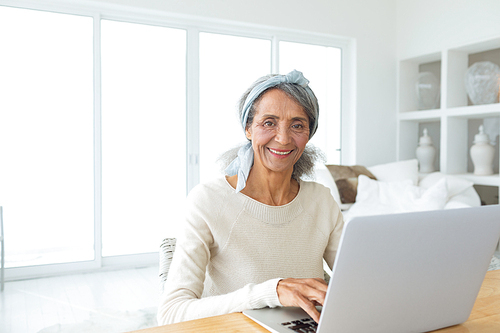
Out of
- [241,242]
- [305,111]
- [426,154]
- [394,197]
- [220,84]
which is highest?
[220,84]

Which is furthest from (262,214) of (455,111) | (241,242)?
(455,111)

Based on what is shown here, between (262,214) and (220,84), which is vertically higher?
(220,84)

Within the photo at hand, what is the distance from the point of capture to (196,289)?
104cm

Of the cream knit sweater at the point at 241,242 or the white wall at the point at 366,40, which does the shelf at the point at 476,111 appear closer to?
the white wall at the point at 366,40

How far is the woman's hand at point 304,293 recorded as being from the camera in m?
0.74

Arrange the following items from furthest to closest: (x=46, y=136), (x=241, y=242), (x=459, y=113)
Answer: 1. (x=459, y=113)
2. (x=46, y=136)
3. (x=241, y=242)

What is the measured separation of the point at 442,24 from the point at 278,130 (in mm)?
3540

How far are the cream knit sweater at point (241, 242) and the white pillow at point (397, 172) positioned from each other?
105 inches

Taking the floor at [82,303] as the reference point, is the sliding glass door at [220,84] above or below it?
above

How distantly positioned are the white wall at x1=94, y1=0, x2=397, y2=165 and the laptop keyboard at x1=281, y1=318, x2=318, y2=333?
332 centimetres

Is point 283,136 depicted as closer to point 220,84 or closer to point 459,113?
point 220,84

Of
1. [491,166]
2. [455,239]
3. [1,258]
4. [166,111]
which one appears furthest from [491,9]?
[1,258]

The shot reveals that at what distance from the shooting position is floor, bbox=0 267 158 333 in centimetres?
230

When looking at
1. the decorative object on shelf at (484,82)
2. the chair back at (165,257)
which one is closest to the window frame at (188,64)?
the decorative object on shelf at (484,82)
